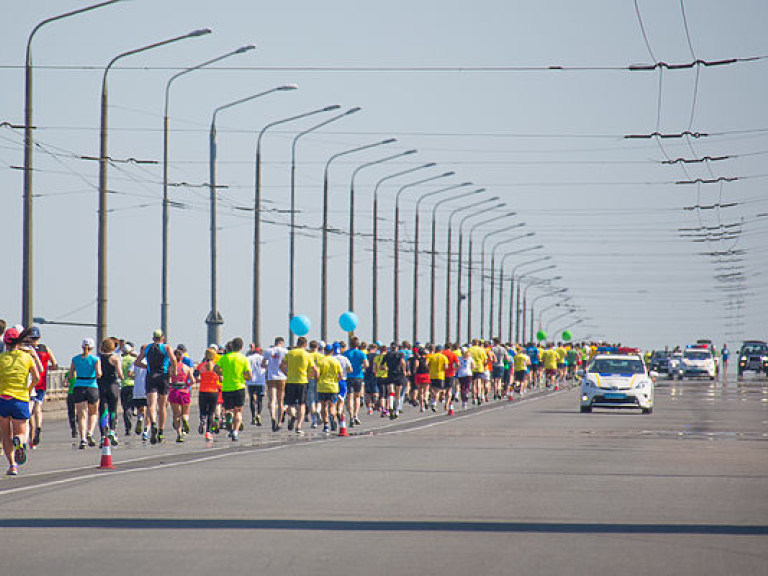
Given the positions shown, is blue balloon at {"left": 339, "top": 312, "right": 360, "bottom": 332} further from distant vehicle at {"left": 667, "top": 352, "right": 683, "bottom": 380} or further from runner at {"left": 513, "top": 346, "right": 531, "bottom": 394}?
distant vehicle at {"left": 667, "top": 352, "right": 683, "bottom": 380}

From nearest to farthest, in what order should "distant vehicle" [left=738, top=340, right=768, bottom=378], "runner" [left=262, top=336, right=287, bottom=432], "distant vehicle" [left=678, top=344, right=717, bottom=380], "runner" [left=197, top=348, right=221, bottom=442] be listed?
"runner" [left=197, top=348, right=221, bottom=442] < "runner" [left=262, top=336, right=287, bottom=432] < "distant vehicle" [left=678, top=344, right=717, bottom=380] < "distant vehicle" [left=738, top=340, right=768, bottom=378]

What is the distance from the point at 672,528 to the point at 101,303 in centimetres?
2280

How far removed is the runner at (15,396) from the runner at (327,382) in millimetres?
12209

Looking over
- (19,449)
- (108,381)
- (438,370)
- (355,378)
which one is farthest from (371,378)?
(19,449)

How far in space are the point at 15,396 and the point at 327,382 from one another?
41.7 ft

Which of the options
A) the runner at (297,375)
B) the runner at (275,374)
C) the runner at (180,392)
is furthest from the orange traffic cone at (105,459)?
the runner at (275,374)

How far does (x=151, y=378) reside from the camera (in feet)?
90.1

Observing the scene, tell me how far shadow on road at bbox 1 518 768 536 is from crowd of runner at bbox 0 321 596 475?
6.19 meters

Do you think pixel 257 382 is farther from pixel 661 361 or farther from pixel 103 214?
pixel 661 361

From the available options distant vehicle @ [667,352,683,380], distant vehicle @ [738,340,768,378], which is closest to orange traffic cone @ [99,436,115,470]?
distant vehicle @ [667,352,683,380]

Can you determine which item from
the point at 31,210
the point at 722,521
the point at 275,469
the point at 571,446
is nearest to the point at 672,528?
the point at 722,521

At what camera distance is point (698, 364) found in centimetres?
8919

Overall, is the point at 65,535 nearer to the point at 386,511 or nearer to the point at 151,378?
the point at 386,511

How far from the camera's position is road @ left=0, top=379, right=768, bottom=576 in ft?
37.8
